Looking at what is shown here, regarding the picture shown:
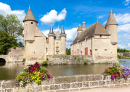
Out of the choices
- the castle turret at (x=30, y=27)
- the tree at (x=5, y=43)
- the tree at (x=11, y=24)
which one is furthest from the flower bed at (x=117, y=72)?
the tree at (x=11, y=24)

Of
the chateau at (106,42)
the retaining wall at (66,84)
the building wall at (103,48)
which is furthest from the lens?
the building wall at (103,48)

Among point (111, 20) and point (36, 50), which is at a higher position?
point (111, 20)

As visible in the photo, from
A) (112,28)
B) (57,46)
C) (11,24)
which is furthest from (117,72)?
(11,24)

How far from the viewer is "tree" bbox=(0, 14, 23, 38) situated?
3289 centimetres

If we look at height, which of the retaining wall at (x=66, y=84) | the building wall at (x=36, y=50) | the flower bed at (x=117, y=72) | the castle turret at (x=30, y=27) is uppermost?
the castle turret at (x=30, y=27)

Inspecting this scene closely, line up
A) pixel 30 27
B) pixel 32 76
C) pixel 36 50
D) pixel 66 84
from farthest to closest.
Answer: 1. pixel 36 50
2. pixel 30 27
3. pixel 66 84
4. pixel 32 76

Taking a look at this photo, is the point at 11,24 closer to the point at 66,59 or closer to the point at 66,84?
the point at 66,59

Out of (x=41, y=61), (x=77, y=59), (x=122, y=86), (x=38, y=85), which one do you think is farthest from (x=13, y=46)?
(x=122, y=86)

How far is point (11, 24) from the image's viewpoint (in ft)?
111

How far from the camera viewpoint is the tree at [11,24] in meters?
32.9

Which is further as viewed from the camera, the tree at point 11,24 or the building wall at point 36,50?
the tree at point 11,24

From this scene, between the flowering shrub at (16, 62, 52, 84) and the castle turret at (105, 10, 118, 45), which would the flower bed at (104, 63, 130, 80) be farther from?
the castle turret at (105, 10, 118, 45)

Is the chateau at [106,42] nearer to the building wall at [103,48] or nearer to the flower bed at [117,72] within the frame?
the building wall at [103,48]

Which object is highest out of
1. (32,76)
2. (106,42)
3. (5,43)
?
(5,43)
